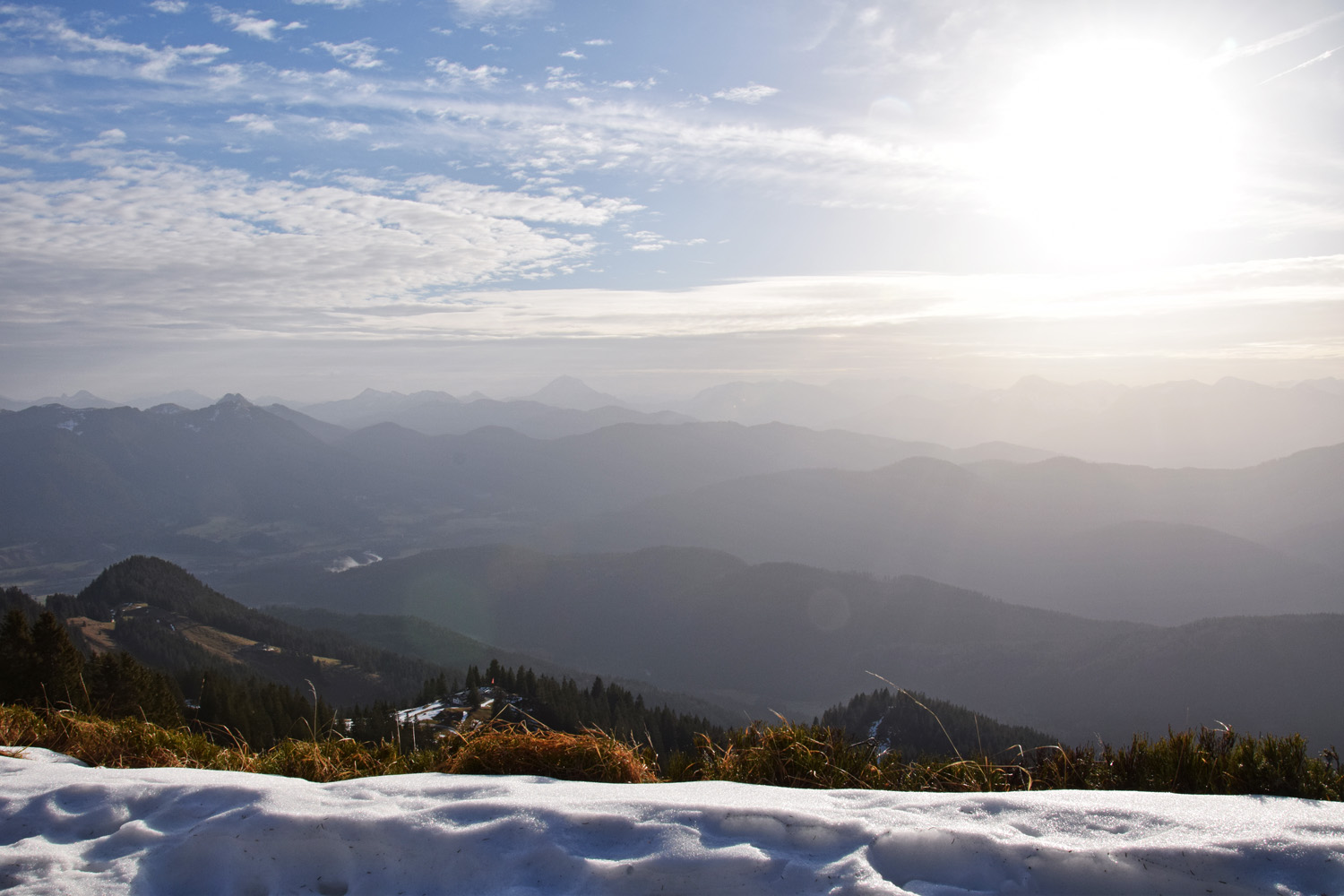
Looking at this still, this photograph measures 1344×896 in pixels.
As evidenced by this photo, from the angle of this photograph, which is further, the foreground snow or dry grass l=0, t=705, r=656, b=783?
dry grass l=0, t=705, r=656, b=783

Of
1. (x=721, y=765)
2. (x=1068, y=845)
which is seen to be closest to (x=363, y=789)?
(x=721, y=765)

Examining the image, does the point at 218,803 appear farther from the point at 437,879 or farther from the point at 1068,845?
the point at 1068,845

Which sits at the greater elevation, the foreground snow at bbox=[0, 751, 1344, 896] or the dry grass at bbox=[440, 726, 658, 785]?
the foreground snow at bbox=[0, 751, 1344, 896]

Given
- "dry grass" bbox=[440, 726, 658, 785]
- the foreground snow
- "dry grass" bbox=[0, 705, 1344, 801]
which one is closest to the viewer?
the foreground snow

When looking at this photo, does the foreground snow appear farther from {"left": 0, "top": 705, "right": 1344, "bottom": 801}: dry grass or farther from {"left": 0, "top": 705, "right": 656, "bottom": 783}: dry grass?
{"left": 0, "top": 705, "right": 656, "bottom": 783}: dry grass

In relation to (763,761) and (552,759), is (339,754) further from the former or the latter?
(763,761)

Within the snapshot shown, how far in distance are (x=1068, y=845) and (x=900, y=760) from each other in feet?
8.84

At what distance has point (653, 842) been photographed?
12.3 feet

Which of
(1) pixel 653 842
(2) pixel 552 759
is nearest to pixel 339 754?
(2) pixel 552 759

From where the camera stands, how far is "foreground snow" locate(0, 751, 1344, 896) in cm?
340

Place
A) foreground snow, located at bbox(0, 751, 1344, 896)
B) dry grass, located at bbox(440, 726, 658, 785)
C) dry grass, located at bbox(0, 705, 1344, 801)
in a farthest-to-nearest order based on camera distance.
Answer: dry grass, located at bbox(440, 726, 658, 785)
dry grass, located at bbox(0, 705, 1344, 801)
foreground snow, located at bbox(0, 751, 1344, 896)

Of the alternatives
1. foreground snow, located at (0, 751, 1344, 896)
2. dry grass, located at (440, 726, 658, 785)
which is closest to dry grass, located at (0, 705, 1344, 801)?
dry grass, located at (440, 726, 658, 785)

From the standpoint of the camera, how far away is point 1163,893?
3260 millimetres

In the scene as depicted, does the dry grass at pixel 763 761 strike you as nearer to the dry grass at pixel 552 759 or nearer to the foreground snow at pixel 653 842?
the dry grass at pixel 552 759
